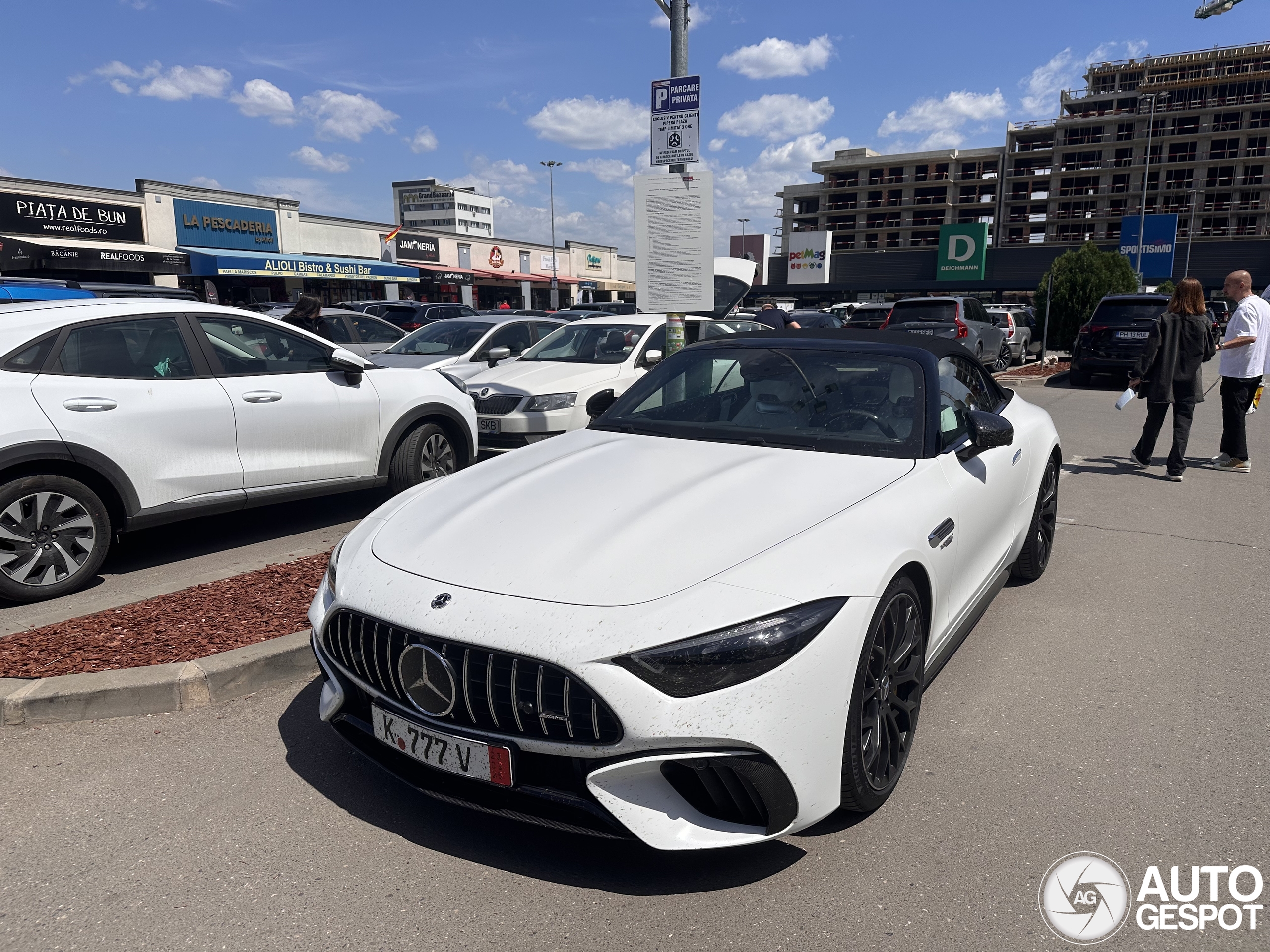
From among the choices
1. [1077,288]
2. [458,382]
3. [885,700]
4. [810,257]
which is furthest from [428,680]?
[810,257]

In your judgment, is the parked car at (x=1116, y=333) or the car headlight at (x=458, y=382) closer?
the car headlight at (x=458, y=382)

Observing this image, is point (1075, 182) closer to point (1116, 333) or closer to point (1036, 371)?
point (1036, 371)

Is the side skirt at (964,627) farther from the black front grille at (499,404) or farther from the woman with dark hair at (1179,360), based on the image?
the black front grille at (499,404)

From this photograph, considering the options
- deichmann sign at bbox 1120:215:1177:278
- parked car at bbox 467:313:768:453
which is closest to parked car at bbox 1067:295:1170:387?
parked car at bbox 467:313:768:453

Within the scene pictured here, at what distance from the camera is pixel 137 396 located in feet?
16.9

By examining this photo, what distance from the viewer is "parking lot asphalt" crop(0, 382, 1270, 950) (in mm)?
2377

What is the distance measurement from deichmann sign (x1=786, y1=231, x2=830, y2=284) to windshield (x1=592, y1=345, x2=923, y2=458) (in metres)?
→ 75.6

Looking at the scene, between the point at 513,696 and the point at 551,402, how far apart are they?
639cm

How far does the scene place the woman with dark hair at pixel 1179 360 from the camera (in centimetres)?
807

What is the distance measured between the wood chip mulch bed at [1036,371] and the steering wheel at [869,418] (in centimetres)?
1608

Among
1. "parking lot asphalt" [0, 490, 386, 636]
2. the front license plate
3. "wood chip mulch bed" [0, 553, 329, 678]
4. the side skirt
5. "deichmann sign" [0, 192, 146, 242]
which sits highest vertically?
"deichmann sign" [0, 192, 146, 242]

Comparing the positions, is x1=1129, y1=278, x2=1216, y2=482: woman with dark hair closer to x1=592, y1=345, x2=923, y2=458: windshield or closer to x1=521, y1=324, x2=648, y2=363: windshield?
x1=521, y1=324, x2=648, y2=363: windshield

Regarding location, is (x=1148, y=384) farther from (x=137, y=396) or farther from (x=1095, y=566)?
(x=137, y=396)

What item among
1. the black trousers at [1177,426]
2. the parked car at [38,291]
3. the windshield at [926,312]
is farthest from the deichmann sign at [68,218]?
the black trousers at [1177,426]
